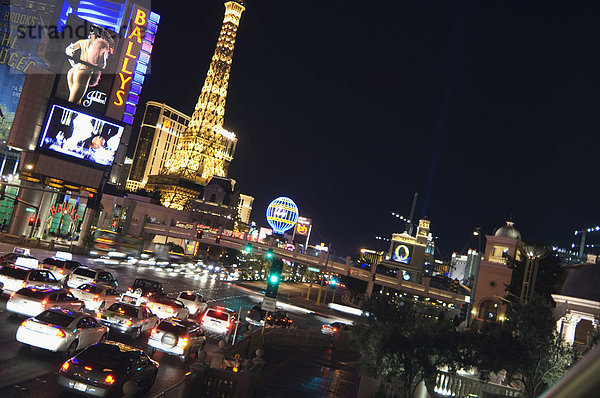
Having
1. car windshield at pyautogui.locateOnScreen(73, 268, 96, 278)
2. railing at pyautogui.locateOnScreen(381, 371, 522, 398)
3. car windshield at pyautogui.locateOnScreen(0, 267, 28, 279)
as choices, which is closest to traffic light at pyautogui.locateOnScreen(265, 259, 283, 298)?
railing at pyautogui.locateOnScreen(381, 371, 522, 398)

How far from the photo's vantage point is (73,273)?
2986cm

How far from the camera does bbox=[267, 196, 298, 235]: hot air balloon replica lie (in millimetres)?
95750

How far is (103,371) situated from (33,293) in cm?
795

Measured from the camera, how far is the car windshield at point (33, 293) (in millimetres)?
19406

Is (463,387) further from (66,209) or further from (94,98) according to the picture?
(66,209)

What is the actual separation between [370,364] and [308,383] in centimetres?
471

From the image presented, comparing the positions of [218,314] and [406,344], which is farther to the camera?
[218,314]

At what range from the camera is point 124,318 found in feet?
70.8

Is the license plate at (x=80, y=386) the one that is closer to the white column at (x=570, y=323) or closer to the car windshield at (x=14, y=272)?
the car windshield at (x=14, y=272)

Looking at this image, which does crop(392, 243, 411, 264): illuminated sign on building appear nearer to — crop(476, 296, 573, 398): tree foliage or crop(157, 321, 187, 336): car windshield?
crop(476, 296, 573, 398): tree foliage

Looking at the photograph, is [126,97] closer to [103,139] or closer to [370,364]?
[103,139]

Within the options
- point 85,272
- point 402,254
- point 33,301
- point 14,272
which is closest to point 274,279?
point 33,301

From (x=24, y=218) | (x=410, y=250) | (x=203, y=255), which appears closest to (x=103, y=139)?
(x=24, y=218)

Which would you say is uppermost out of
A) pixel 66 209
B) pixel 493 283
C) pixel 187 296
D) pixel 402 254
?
pixel 402 254
